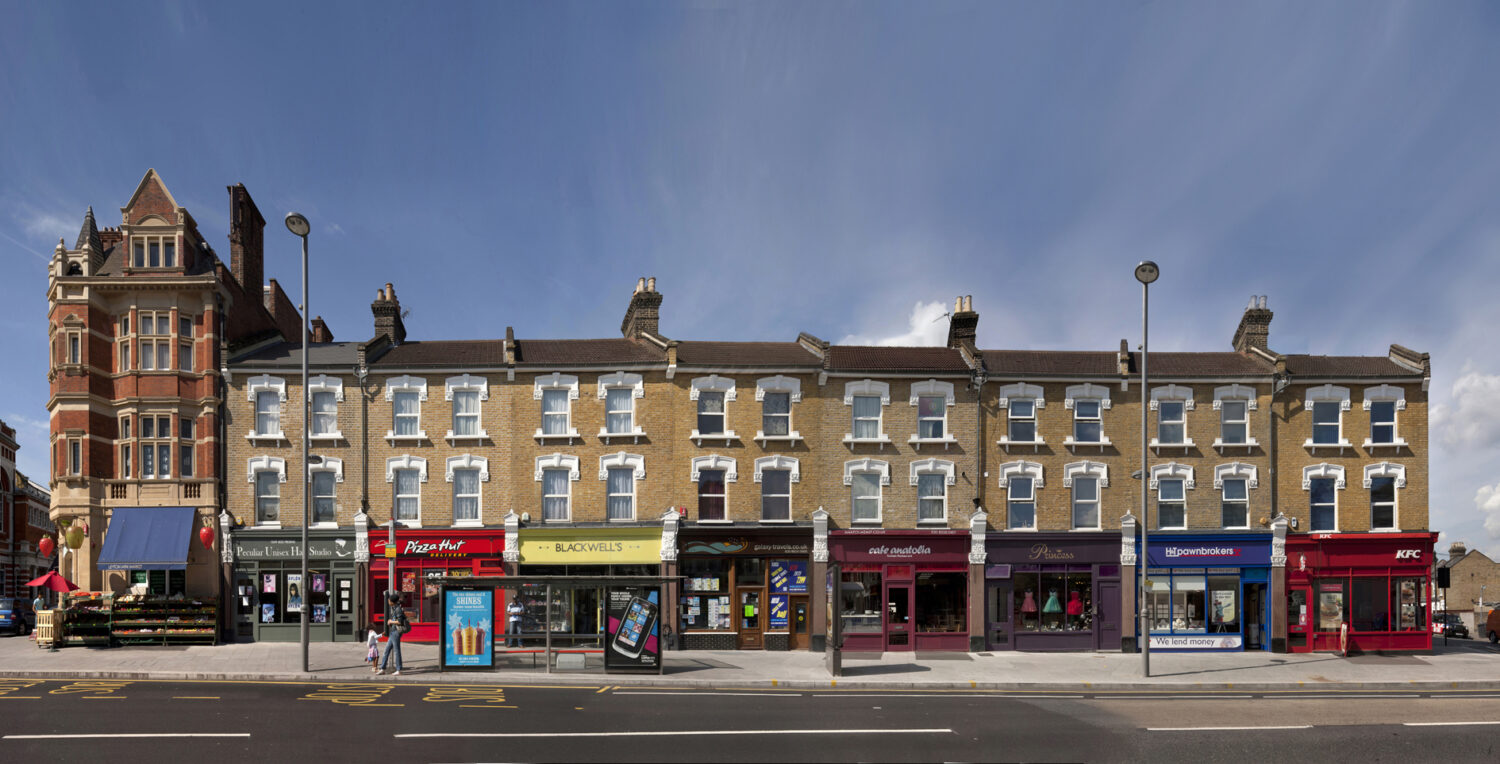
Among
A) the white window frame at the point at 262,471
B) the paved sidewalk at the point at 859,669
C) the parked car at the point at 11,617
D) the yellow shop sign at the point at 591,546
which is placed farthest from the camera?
the parked car at the point at 11,617

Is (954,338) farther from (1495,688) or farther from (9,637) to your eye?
(9,637)

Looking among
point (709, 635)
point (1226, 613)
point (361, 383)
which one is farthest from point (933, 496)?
point (361, 383)

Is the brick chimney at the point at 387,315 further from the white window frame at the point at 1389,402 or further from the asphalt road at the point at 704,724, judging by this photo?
the white window frame at the point at 1389,402

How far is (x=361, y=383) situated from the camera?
28.5 metres

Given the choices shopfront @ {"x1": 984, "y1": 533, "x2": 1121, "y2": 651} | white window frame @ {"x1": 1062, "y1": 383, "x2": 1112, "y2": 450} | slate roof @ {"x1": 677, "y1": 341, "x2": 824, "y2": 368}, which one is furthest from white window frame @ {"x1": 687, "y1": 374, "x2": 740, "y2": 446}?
white window frame @ {"x1": 1062, "y1": 383, "x2": 1112, "y2": 450}

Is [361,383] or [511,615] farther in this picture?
[361,383]

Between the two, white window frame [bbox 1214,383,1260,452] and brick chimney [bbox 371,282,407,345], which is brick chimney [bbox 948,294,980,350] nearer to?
white window frame [bbox 1214,383,1260,452]

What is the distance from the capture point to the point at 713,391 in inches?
1117

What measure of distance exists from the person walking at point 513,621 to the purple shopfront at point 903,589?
32.0 ft

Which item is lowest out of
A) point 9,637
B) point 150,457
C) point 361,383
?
point 9,637

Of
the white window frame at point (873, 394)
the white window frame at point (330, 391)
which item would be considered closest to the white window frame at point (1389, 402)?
the white window frame at point (873, 394)

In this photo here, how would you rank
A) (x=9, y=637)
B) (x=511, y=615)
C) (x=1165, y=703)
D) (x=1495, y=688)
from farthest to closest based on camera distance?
(x=9, y=637) < (x=511, y=615) < (x=1495, y=688) < (x=1165, y=703)

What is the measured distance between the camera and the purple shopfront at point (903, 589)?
27.7m

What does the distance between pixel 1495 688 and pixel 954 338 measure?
1721cm
